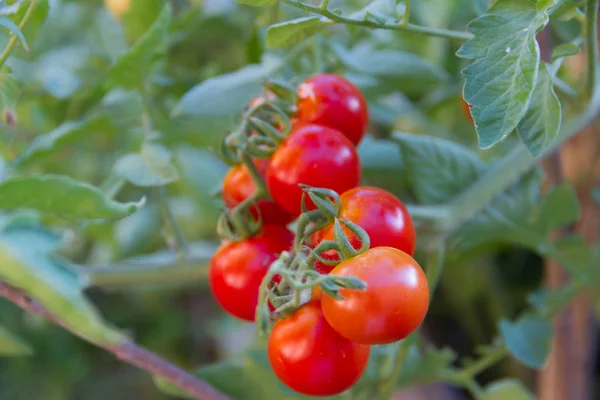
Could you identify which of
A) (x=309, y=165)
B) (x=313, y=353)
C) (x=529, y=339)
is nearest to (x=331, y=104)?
(x=309, y=165)

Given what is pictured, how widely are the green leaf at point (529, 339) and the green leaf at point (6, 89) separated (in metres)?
0.39

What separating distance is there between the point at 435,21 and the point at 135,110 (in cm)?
32

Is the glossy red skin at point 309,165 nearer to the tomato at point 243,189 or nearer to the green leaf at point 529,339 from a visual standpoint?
the tomato at point 243,189

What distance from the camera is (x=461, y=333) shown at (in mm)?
861

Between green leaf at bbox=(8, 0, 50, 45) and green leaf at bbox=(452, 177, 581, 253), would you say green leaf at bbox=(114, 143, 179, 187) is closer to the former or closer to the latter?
green leaf at bbox=(8, 0, 50, 45)

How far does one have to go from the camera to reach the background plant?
0.34 meters

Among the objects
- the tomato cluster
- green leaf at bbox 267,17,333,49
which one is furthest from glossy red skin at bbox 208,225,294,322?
green leaf at bbox 267,17,333,49

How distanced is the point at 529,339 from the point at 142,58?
388 mm

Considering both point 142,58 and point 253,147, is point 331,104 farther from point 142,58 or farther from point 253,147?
point 142,58

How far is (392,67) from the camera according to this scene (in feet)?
1.98

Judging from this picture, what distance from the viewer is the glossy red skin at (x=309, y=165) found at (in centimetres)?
35

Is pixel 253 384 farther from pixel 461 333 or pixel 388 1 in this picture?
pixel 461 333

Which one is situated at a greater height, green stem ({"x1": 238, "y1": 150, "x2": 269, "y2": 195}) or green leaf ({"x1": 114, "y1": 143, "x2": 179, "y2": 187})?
green stem ({"x1": 238, "y1": 150, "x2": 269, "y2": 195})

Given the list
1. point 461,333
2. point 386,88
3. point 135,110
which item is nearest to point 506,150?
point 386,88
